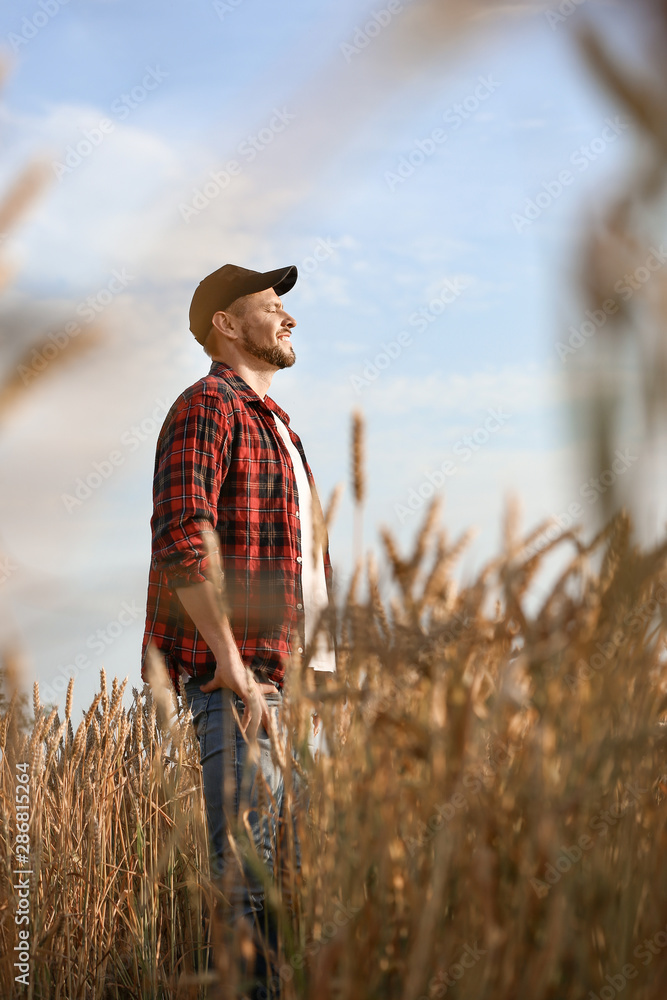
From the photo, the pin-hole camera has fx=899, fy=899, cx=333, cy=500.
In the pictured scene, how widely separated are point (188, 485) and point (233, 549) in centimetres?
21

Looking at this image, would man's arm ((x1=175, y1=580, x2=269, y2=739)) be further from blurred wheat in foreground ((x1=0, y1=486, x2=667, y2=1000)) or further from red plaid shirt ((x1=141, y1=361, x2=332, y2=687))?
blurred wheat in foreground ((x1=0, y1=486, x2=667, y2=1000))

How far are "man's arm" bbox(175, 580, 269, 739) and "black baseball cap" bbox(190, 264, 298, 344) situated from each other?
89cm

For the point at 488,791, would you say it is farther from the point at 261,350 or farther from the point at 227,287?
the point at 227,287

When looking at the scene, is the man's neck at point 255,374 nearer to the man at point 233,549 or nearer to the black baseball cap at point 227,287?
the man at point 233,549

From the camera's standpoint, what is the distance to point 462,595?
1.07 meters

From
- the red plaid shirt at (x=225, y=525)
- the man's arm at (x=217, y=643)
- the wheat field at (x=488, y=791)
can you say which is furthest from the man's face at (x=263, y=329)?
the wheat field at (x=488, y=791)

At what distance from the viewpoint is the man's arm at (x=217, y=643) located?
6.28ft

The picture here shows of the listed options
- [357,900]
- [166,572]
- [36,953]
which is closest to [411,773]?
[357,900]

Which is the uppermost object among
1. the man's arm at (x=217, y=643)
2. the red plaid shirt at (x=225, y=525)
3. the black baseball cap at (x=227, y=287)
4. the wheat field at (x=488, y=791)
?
the black baseball cap at (x=227, y=287)

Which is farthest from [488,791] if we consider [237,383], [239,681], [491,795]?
[237,383]

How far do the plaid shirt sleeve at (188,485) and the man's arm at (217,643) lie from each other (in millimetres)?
31

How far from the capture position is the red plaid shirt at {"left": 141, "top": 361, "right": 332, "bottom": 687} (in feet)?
6.65

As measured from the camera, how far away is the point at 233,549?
2.16 metres

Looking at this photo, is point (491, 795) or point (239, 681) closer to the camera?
point (491, 795)
